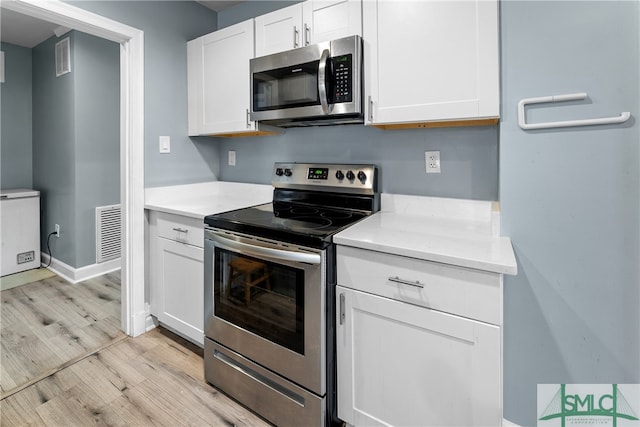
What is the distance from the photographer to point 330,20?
1.72 metres

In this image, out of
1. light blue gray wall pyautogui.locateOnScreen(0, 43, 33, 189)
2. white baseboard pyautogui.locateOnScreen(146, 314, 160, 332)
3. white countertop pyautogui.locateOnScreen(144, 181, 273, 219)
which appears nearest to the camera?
white countertop pyautogui.locateOnScreen(144, 181, 273, 219)

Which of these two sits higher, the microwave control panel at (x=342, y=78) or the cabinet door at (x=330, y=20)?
the cabinet door at (x=330, y=20)

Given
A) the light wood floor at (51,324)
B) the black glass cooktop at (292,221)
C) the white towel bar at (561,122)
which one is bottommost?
the light wood floor at (51,324)

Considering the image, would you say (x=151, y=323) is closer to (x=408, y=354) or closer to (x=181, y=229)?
(x=181, y=229)

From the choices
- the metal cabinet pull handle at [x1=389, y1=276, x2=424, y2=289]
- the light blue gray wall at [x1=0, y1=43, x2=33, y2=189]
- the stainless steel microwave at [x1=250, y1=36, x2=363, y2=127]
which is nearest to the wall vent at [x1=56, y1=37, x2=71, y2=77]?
the light blue gray wall at [x1=0, y1=43, x2=33, y2=189]

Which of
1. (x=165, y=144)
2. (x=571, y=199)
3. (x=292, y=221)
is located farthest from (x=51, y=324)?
(x=571, y=199)

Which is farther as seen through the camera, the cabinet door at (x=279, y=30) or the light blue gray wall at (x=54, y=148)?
the light blue gray wall at (x=54, y=148)

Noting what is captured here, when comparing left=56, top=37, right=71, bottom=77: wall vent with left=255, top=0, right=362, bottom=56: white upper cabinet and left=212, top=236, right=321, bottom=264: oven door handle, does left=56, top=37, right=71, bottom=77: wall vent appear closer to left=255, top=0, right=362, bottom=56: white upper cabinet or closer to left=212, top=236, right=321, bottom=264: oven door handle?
left=255, top=0, right=362, bottom=56: white upper cabinet

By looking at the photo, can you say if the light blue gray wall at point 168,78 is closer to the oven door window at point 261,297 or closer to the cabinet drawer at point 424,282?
the oven door window at point 261,297

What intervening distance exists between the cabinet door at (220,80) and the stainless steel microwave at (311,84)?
0.58ft

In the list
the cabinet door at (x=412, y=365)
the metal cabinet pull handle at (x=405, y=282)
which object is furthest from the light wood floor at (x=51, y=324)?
the metal cabinet pull handle at (x=405, y=282)

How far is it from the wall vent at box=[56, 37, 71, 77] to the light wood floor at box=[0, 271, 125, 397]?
200 cm

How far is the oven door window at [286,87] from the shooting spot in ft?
5.64

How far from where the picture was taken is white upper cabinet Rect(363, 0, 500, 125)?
133 centimetres
